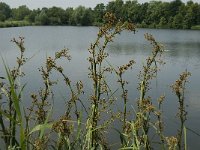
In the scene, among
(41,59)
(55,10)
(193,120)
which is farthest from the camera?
(55,10)

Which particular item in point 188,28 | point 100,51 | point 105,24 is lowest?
point 188,28

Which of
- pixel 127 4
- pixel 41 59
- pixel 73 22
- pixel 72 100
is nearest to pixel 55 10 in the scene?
pixel 73 22

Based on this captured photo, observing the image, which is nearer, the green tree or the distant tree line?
the distant tree line

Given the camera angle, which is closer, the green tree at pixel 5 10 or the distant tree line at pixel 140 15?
the distant tree line at pixel 140 15

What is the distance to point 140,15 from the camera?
101 m

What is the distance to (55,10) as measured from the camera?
4572 inches

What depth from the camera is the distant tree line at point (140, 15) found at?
305 ft

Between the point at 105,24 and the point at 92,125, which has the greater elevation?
the point at 105,24

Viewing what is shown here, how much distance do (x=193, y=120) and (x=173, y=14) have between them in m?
89.8

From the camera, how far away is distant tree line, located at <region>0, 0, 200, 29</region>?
3664 inches

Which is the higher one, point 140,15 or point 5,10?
point 5,10

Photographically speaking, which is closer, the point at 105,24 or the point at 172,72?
the point at 105,24

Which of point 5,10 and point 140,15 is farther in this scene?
point 5,10

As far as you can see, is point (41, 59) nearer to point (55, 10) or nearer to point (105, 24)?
point (105, 24)
